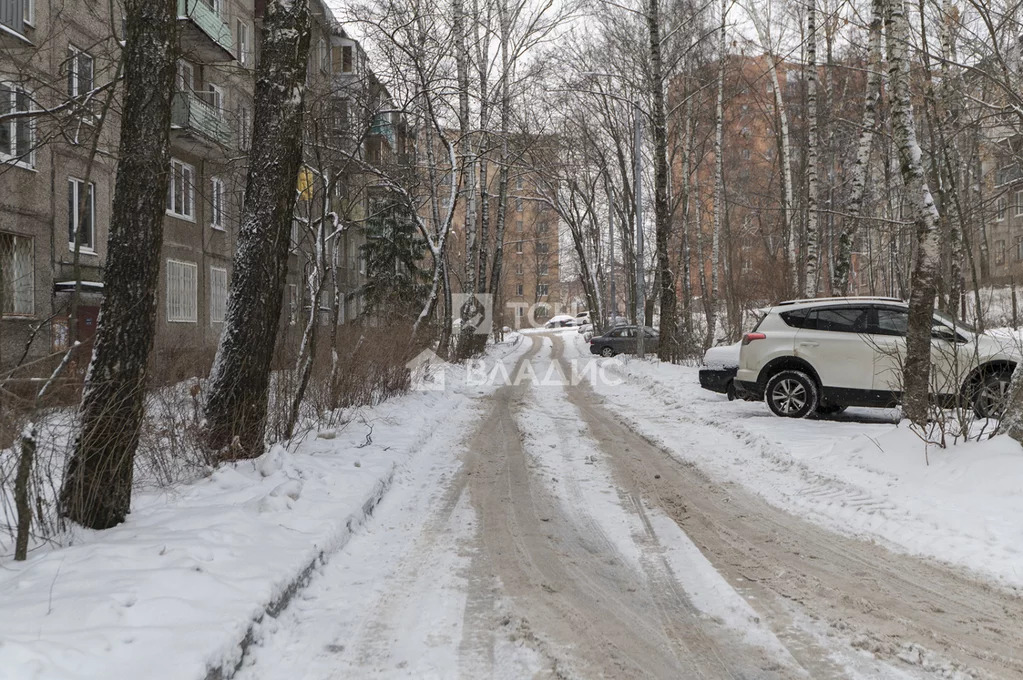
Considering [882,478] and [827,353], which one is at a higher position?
[827,353]

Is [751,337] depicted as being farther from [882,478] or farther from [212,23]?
[212,23]

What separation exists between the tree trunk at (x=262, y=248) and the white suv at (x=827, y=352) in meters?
7.62

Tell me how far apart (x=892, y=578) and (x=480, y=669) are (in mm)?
2888

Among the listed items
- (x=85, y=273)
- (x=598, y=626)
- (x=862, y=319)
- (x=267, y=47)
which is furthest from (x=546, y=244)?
(x=598, y=626)

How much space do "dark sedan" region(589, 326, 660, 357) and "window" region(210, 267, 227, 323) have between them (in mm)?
18844

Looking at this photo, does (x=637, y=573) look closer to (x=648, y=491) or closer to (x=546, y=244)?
(x=648, y=491)

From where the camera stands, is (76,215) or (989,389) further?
(76,215)

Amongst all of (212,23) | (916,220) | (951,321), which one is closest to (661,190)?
(951,321)

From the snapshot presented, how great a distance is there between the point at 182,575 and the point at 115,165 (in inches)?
642

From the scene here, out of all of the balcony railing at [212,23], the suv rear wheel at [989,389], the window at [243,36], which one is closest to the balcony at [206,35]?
the balcony railing at [212,23]

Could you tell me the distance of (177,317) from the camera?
2089 centimetres

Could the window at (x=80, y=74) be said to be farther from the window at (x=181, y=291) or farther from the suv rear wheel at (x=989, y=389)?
the suv rear wheel at (x=989, y=389)

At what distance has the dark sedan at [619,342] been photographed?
34.7m

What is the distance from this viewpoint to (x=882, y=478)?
6.84m
